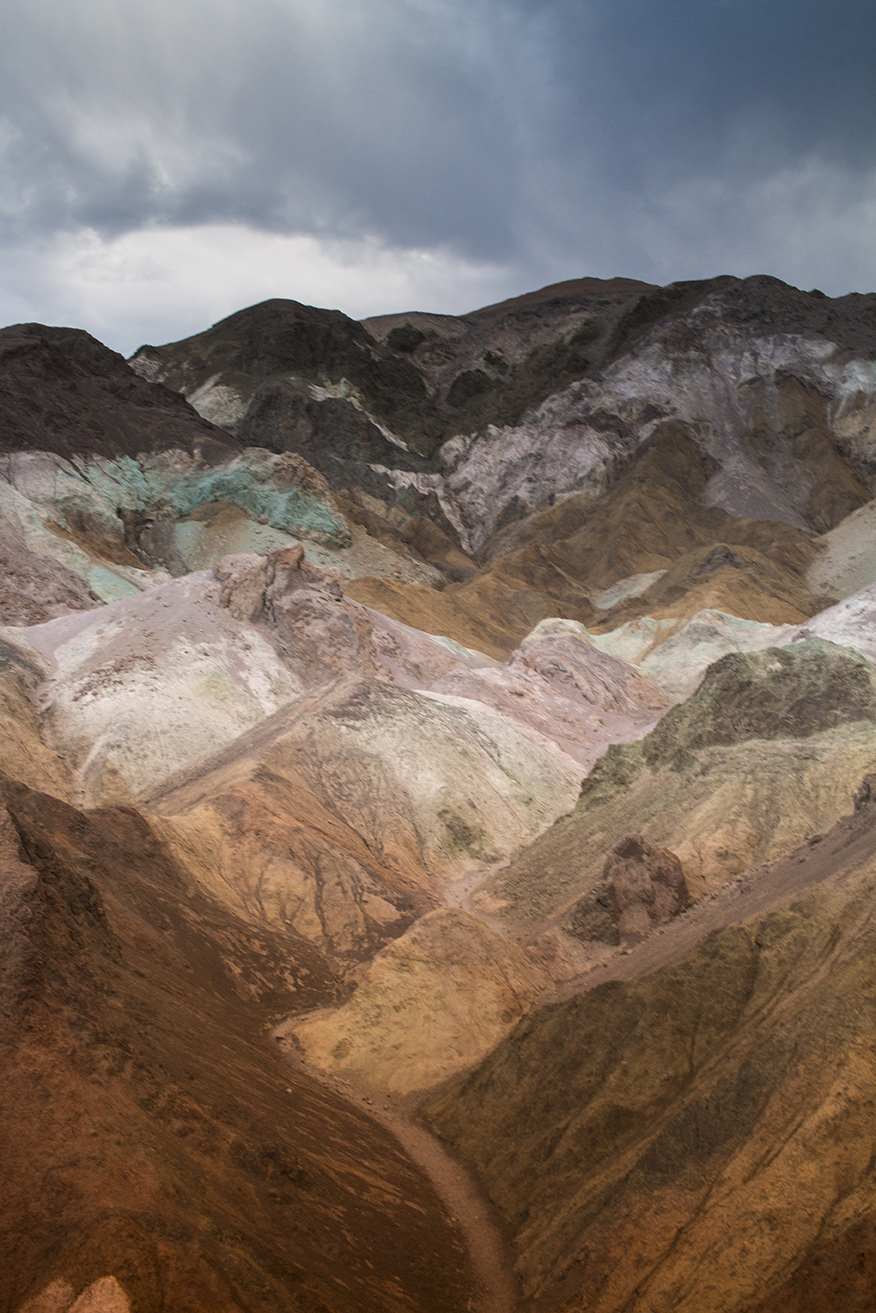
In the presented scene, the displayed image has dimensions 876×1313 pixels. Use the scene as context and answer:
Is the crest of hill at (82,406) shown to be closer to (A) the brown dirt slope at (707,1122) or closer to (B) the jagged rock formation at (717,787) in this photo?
(B) the jagged rock formation at (717,787)

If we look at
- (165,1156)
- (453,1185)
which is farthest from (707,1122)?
(165,1156)

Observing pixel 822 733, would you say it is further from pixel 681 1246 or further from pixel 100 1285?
pixel 100 1285

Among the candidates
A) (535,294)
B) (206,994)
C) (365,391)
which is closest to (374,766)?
(206,994)

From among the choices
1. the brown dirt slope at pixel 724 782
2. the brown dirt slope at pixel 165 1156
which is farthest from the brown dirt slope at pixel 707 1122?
the brown dirt slope at pixel 724 782

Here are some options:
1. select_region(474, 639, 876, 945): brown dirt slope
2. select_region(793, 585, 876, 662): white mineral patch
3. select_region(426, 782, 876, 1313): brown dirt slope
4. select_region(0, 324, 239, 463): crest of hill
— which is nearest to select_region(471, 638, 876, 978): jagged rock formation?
select_region(474, 639, 876, 945): brown dirt slope

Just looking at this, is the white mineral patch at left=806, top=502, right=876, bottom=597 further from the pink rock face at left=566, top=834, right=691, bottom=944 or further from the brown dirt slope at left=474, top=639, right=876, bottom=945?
the pink rock face at left=566, top=834, right=691, bottom=944

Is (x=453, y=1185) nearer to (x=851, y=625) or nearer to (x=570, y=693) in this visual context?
(x=570, y=693)

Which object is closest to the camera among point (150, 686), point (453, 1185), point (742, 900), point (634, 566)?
point (453, 1185)
